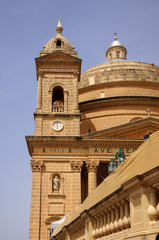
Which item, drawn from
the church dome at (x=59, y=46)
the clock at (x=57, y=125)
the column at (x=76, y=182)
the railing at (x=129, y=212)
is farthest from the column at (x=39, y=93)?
the railing at (x=129, y=212)

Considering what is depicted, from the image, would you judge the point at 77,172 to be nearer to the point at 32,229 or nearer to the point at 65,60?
the point at 32,229

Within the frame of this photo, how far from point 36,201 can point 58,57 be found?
518 inches

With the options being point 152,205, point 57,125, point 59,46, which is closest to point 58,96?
point 59,46

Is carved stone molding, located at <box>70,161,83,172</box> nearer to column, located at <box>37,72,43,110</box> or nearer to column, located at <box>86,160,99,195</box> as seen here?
column, located at <box>86,160,99,195</box>

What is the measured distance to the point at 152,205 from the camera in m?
5.39

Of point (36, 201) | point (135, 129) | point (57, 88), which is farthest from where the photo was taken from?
→ point (57, 88)

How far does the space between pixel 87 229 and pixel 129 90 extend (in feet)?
112

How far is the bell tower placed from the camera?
3266cm

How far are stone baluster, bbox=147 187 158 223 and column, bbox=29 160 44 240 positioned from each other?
25.2 metres

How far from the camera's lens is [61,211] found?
29984mm

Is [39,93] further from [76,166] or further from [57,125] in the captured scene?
[76,166]

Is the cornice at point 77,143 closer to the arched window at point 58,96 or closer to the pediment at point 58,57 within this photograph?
the arched window at point 58,96

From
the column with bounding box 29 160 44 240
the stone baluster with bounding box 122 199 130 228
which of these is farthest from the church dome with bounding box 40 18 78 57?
the stone baluster with bounding box 122 199 130 228

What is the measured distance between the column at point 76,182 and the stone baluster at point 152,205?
Answer: 82.6ft
